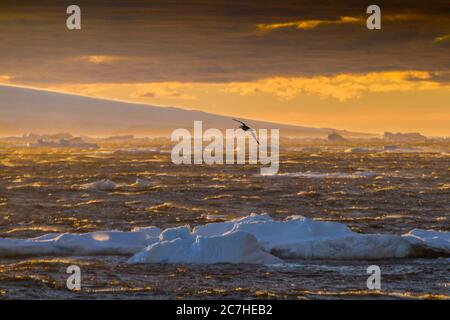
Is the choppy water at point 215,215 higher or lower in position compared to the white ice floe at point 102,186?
lower

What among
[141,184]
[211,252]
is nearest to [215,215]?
[211,252]

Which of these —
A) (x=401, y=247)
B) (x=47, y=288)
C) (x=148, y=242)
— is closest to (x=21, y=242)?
(x=148, y=242)

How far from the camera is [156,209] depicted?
3766 cm

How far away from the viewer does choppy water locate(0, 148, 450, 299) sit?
1992 cm

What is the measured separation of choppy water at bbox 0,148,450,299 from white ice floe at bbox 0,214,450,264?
637 mm

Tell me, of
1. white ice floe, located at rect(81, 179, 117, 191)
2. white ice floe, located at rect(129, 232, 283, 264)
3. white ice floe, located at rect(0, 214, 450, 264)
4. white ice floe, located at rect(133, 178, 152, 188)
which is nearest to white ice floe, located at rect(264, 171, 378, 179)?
white ice floe, located at rect(133, 178, 152, 188)

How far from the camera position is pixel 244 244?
75.2 feet

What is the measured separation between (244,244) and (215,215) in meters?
12.2

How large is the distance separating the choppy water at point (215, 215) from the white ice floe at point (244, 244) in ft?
2.09

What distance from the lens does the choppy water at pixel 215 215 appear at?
19.9 meters

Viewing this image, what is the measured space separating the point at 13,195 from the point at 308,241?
2451 centimetres

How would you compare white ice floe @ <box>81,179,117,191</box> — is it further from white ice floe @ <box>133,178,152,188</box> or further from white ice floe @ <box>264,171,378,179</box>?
white ice floe @ <box>264,171,378,179</box>

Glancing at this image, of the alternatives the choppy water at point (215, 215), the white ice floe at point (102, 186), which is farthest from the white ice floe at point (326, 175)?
the white ice floe at point (102, 186)

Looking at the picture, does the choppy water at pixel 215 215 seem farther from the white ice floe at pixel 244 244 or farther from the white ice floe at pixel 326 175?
the white ice floe at pixel 244 244
